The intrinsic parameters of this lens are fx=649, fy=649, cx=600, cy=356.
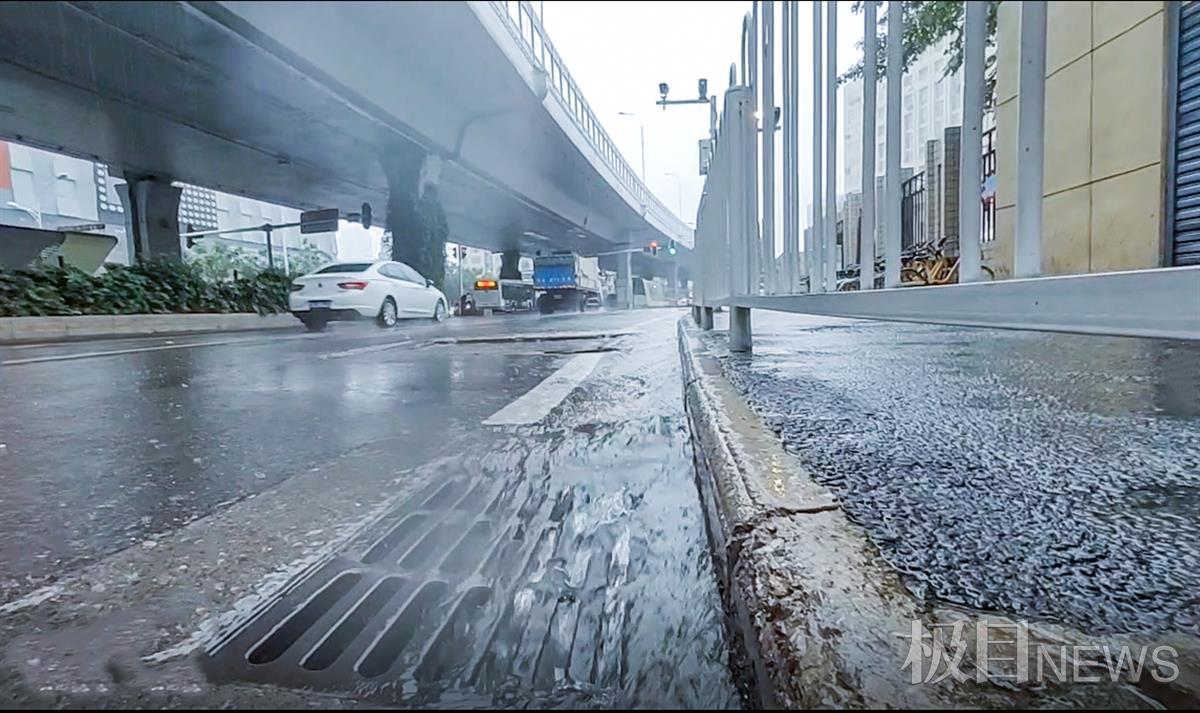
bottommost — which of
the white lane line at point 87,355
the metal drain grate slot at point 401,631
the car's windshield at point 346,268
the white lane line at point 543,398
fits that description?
the metal drain grate slot at point 401,631

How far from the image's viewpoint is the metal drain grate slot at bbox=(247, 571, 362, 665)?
0.92 metres

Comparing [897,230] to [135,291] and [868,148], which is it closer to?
[868,148]

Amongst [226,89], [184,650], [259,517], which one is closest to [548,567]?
[184,650]

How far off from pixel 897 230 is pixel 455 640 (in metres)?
1.32

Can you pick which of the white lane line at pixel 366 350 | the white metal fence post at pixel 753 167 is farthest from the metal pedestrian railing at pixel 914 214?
the white lane line at pixel 366 350

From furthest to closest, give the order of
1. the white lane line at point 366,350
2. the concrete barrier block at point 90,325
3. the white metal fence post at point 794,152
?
the concrete barrier block at point 90,325, the white lane line at point 366,350, the white metal fence post at point 794,152

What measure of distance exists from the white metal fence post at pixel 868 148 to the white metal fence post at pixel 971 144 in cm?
44

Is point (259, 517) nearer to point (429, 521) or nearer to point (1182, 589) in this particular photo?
point (429, 521)

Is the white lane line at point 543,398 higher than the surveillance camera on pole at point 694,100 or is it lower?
lower

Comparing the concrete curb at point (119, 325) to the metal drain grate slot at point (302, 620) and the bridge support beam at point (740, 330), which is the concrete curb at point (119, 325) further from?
the metal drain grate slot at point (302, 620)

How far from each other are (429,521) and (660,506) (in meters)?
0.53

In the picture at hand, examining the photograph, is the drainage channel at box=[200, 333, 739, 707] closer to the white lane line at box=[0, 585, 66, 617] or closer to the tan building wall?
the white lane line at box=[0, 585, 66, 617]

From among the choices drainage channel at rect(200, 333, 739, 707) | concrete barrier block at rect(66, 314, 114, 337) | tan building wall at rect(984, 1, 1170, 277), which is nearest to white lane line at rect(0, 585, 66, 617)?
drainage channel at rect(200, 333, 739, 707)

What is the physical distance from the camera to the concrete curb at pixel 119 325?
312 inches
